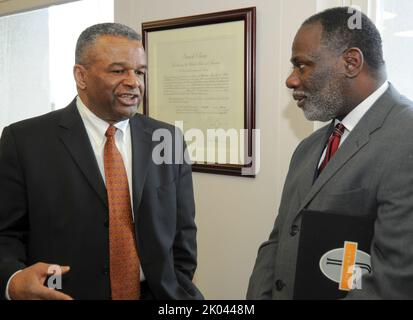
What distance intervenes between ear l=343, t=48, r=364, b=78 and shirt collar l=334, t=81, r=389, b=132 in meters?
0.09

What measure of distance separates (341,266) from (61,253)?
88cm

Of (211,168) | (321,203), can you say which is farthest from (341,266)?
(211,168)

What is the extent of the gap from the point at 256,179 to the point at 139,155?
2.52 ft

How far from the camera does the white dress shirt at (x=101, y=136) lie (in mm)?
1606

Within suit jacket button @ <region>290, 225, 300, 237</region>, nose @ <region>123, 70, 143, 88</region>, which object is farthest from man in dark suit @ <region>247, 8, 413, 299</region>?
nose @ <region>123, 70, 143, 88</region>

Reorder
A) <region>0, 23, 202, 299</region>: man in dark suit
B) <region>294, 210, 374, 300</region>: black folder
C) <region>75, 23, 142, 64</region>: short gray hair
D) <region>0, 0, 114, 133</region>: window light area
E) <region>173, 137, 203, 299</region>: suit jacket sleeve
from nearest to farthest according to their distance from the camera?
<region>294, 210, 374, 300</region>: black folder → <region>0, 23, 202, 299</region>: man in dark suit → <region>75, 23, 142, 64</region>: short gray hair → <region>173, 137, 203, 299</region>: suit jacket sleeve → <region>0, 0, 114, 133</region>: window light area

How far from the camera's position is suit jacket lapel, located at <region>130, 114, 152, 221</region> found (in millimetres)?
1575

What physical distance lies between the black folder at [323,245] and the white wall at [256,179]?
0.80 meters

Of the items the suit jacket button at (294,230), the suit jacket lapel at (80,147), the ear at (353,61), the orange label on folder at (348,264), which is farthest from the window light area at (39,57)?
the orange label on folder at (348,264)

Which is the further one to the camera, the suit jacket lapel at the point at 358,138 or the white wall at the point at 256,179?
the white wall at the point at 256,179

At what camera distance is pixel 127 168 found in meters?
1.64

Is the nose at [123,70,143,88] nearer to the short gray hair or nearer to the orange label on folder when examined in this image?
the short gray hair

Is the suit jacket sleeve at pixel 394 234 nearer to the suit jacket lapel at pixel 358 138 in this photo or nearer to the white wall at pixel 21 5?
the suit jacket lapel at pixel 358 138

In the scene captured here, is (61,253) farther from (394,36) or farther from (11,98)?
(11,98)
